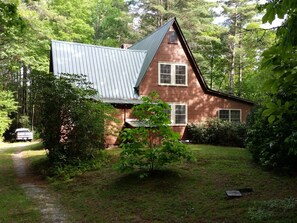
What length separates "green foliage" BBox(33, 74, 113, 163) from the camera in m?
11.9

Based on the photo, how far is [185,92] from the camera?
20.1 meters

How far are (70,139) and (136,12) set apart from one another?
25.3 metres

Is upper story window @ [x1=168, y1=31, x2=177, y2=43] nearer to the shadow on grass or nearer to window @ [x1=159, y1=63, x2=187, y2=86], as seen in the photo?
window @ [x1=159, y1=63, x2=187, y2=86]

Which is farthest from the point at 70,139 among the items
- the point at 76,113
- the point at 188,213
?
the point at 188,213

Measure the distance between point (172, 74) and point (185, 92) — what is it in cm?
154

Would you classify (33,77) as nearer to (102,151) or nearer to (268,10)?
(102,151)

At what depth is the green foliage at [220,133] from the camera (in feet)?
59.6

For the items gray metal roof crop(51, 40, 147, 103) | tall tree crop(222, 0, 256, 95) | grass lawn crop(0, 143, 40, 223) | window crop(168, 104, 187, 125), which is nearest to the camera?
grass lawn crop(0, 143, 40, 223)

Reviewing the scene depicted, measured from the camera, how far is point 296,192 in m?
7.32

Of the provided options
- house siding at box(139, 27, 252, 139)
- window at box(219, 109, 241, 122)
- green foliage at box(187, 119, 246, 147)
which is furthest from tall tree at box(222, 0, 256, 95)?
green foliage at box(187, 119, 246, 147)

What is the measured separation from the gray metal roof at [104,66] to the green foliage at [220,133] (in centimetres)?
478

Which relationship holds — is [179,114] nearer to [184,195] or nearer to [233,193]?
[184,195]

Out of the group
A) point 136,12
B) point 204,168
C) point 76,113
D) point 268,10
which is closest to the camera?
point 268,10

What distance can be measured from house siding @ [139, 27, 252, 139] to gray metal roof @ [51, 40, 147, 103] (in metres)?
1.24
